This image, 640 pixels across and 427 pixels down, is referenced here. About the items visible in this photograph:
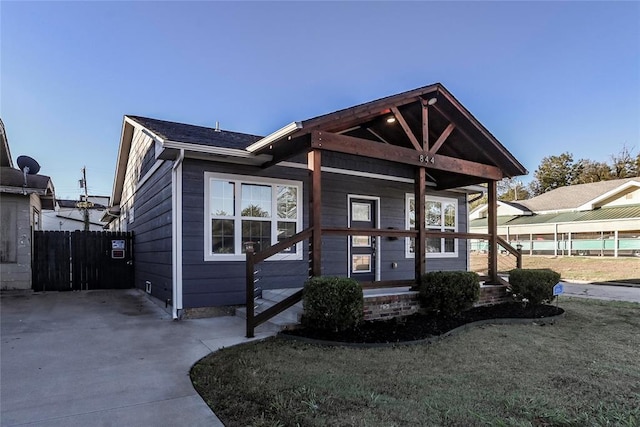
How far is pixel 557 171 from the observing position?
4422cm

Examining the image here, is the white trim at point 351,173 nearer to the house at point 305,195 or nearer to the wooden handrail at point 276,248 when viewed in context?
the house at point 305,195

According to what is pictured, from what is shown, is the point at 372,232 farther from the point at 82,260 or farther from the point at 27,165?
the point at 27,165

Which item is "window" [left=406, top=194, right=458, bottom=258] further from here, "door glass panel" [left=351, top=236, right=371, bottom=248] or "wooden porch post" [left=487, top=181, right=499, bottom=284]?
"wooden porch post" [left=487, top=181, right=499, bottom=284]

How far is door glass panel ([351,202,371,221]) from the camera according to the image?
8555mm

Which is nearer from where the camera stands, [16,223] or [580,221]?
[16,223]

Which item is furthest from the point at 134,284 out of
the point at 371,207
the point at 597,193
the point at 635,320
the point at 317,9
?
the point at 597,193

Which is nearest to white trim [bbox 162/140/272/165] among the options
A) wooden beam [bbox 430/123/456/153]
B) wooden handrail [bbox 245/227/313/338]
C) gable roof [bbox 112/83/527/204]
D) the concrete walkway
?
gable roof [bbox 112/83/527/204]

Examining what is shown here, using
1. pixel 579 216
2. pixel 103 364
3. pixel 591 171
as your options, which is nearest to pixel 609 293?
pixel 103 364

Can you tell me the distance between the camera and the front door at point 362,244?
333 inches

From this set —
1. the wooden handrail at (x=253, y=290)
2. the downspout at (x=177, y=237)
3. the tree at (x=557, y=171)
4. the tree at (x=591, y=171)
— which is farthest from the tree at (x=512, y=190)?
the downspout at (x=177, y=237)

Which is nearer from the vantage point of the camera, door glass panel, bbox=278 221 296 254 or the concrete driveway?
the concrete driveway

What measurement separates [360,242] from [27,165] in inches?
351

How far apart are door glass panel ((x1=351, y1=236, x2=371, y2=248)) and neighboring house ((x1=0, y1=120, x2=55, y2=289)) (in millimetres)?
7863

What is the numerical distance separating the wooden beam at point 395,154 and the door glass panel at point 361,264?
284cm
